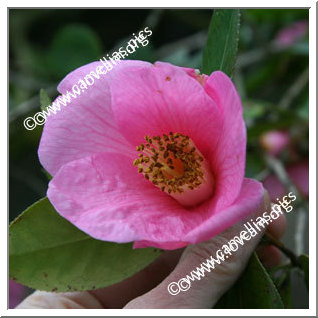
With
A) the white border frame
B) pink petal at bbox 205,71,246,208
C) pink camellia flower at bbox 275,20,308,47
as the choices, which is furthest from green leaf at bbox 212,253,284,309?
pink camellia flower at bbox 275,20,308,47

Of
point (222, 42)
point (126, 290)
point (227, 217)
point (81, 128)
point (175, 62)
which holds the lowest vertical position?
point (126, 290)

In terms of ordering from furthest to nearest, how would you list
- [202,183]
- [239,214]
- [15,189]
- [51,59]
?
[15,189] → [51,59] → [202,183] → [239,214]

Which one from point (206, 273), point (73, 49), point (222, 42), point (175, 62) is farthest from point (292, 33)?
point (206, 273)

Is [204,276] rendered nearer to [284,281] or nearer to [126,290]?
[284,281]

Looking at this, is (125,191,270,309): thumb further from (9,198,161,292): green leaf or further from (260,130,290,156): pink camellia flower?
(260,130,290,156): pink camellia flower

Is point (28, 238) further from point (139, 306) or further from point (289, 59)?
point (289, 59)

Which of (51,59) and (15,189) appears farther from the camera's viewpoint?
(15,189)

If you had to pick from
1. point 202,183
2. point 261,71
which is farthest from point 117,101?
point 261,71

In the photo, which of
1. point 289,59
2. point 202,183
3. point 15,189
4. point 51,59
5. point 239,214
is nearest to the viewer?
point 239,214
